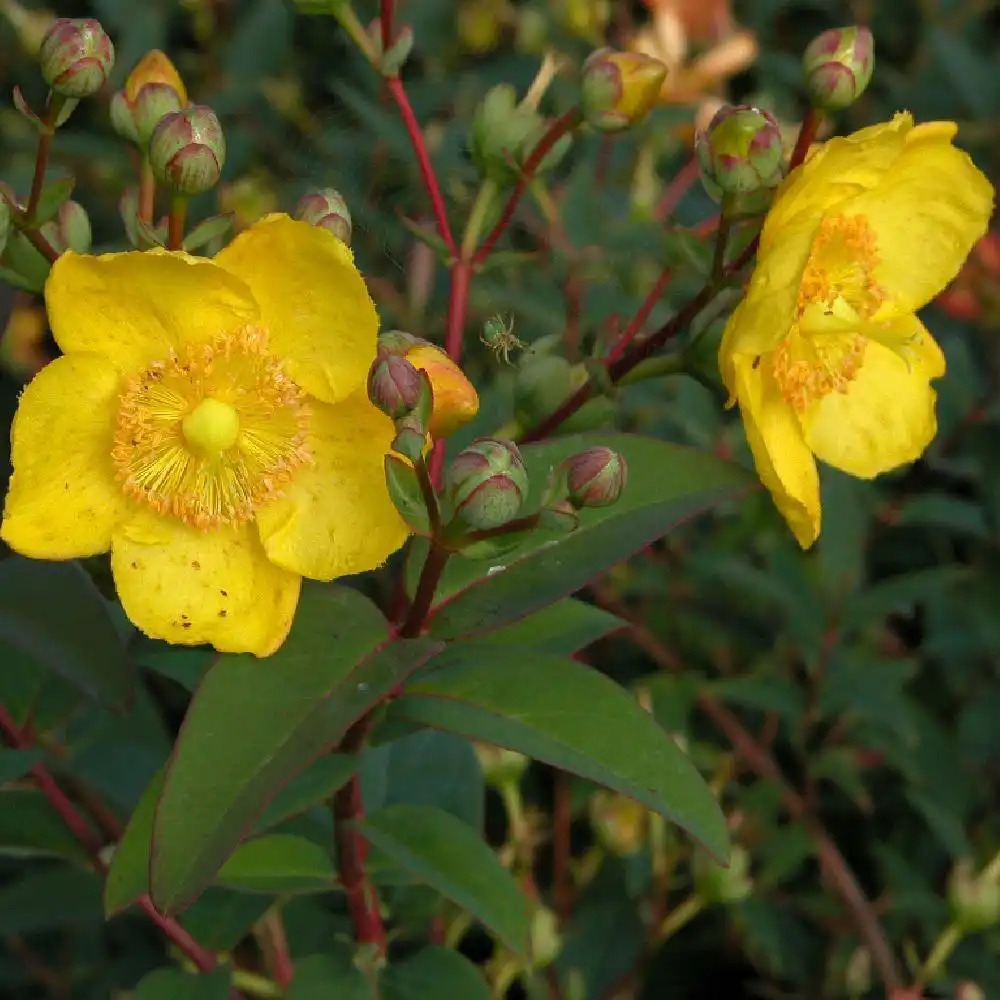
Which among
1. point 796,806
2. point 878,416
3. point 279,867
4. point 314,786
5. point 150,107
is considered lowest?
point 796,806

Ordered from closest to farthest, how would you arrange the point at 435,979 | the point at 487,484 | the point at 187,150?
the point at 487,484 < the point at 187,150 < the point at 435,979

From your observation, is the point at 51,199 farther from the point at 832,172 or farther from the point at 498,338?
the point at 832,172

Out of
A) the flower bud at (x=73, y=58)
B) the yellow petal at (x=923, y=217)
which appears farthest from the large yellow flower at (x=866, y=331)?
the flower bud at (x=73, y=58)

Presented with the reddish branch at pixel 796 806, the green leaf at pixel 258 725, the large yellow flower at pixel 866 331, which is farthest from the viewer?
the reddish branch at pixel 796 806

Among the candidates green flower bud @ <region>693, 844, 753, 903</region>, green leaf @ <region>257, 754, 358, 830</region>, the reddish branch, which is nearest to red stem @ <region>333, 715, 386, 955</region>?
green leaf @ <region>257, 754, 358, 830</region>

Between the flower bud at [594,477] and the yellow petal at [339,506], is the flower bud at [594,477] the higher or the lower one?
the higher one

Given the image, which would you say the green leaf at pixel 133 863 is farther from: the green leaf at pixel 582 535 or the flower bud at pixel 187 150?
the flower bud at pixel 187 150

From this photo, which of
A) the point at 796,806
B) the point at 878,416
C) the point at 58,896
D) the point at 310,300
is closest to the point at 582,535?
the point at 310,300

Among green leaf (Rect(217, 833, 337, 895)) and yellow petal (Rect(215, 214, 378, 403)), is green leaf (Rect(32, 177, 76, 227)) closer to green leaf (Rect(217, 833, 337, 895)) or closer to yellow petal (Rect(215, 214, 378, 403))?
yellow petal (Rect(215, 214, 378, 403))
